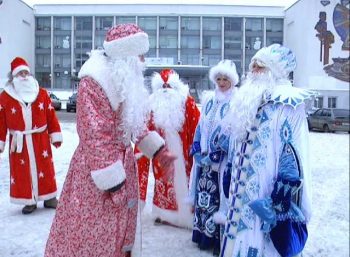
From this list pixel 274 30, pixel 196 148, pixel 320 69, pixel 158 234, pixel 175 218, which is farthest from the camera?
pixel 274 30

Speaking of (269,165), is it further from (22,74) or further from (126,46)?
(22,74)

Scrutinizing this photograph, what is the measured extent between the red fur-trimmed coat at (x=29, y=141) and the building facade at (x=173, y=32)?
1634 inches

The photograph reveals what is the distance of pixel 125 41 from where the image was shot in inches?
84.1

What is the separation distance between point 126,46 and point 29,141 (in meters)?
2.57

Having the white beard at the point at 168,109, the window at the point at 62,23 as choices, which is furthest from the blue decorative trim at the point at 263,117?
the window at the point at 62,23

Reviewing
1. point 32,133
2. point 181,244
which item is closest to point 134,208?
point 181,244

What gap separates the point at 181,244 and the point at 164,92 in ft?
4.73

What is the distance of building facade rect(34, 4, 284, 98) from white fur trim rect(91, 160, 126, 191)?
43972 mm

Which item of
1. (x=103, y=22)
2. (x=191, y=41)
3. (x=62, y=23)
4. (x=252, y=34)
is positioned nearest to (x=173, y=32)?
(x=191, y=41)

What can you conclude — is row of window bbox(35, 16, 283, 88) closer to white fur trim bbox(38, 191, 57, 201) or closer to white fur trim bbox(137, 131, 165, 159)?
white fur trim bbox(38, 191, 57, 201)

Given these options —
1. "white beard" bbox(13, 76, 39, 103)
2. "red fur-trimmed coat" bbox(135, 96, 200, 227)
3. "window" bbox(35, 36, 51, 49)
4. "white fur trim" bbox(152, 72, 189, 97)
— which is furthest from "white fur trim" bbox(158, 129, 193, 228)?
"window" bbox(35, 36, 51, 49)

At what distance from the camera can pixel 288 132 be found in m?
1.98

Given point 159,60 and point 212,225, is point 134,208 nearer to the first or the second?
point 212,225

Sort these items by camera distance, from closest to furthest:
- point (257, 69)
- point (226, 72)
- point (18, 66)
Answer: point (257, 69), point (226, 72), point (18, 66)
